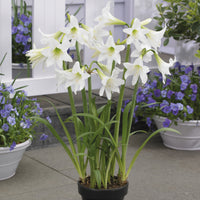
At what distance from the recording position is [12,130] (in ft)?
9.70

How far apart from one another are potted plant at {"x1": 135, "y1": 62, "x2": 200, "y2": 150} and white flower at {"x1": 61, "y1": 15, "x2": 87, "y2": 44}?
1480 millimetres

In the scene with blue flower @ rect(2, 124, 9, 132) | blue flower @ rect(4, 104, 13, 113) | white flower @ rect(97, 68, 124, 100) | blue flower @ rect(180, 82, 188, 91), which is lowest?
blue flower @ rect(2, 124, 9, 132)

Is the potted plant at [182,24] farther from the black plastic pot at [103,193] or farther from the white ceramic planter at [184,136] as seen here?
the black plastic pot at [103,193]

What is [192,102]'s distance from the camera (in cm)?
365

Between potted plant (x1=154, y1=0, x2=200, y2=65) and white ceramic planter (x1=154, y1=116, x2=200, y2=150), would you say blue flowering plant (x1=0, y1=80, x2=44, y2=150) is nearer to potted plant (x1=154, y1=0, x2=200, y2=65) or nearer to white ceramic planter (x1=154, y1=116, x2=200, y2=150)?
white ceramic planter (x1=154, y1=116, x2=200, y2=150)

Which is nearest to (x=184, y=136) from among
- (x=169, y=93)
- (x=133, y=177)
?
(x=169, y=93)

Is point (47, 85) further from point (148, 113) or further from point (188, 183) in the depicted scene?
point (188, 183)

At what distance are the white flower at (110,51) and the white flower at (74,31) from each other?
0.10 meters

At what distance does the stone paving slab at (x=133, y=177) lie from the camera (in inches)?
113

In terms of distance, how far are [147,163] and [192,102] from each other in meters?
0.57

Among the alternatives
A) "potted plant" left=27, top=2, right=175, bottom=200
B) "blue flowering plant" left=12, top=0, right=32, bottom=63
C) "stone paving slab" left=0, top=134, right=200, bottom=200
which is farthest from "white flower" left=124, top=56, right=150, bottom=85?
"blue flowering plant" left=12, top=0, right=32, bottom=63

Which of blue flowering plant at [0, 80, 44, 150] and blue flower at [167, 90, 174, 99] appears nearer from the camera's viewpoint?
blue flowering plant at [0, 80, 44, 150]

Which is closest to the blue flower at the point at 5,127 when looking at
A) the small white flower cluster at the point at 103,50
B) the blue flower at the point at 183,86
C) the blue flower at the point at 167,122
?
the small white flower cluster at the point at 103,50

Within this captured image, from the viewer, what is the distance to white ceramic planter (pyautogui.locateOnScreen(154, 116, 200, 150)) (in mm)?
3568
